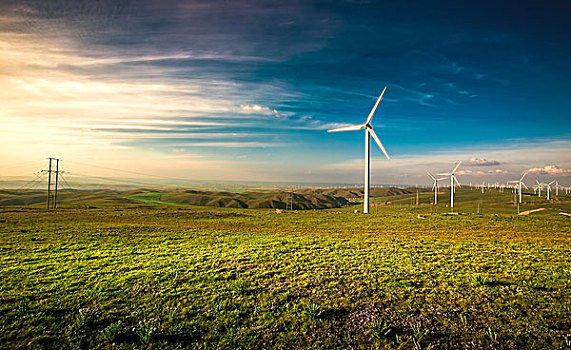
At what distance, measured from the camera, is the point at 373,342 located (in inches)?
364

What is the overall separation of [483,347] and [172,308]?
11.4m

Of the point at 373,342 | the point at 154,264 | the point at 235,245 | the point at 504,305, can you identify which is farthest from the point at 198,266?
the point at 504,305

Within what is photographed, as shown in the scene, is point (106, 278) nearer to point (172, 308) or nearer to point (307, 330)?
point (172, 308)

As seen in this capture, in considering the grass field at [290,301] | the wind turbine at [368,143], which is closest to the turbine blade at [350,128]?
the wind turbine at [368,143]

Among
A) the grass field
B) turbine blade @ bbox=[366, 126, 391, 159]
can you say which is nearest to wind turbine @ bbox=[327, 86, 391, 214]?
turbine blade @ bbox=[366, 126, 391, 159]

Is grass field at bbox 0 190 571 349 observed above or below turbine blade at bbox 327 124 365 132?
below

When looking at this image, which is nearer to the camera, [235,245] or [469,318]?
[469,318]

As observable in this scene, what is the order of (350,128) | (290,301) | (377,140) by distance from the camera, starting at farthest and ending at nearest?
(350,128) → (377,140) → (290,301)

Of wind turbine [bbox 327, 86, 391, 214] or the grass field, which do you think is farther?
wind turbine [bbox 327, 86, 391, 214]

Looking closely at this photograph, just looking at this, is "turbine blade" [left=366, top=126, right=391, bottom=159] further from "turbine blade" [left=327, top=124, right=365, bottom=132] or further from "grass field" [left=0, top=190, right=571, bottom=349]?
"grass field" [left=0, top=190, right=571, bottom=349]

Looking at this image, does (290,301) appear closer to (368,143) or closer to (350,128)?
(368,143)

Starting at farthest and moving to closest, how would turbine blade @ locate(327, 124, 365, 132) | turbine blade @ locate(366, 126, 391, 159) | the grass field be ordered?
turbine blade @ locate(327, 124, 365, 132) < turbine blade @ locate(366, 126, 391, 159) < the grass field

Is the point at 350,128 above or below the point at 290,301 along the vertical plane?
above

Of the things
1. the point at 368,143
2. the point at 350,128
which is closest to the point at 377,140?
the point at 368,143
